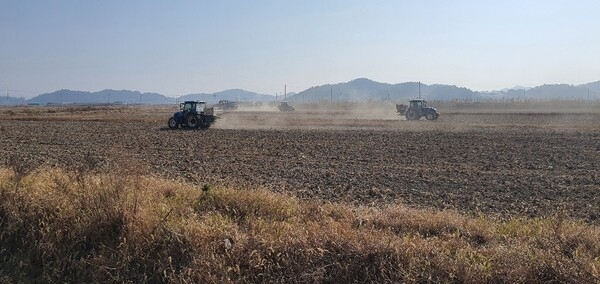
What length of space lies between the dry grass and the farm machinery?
2994 centimetres

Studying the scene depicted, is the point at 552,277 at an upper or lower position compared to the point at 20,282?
upper

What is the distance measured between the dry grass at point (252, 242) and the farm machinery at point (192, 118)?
29937mm

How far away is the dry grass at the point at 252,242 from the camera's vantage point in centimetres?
516

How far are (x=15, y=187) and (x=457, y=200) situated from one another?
8673 mm

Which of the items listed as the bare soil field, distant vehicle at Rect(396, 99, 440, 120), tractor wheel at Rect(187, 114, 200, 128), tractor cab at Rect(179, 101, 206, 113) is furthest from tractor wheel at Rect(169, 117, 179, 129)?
distant vehicle at Rect(396, 99, 440, 120)

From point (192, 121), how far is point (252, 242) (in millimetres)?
32785

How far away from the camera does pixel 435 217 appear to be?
717 cm

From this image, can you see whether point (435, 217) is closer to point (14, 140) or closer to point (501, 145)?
point (501, 145)

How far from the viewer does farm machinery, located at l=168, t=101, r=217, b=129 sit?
3747 centimetres

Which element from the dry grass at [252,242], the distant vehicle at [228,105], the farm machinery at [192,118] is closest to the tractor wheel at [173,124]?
the farm machinery at [192,118]

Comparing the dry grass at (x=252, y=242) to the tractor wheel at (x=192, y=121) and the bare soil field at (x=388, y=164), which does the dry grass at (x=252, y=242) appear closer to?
the bare soil field at (x=388, y=164)

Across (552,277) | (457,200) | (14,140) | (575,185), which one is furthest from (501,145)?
(14,140)

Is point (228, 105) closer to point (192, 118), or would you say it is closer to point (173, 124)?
point (173, 124)

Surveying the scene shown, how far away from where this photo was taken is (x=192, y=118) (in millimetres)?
37469
